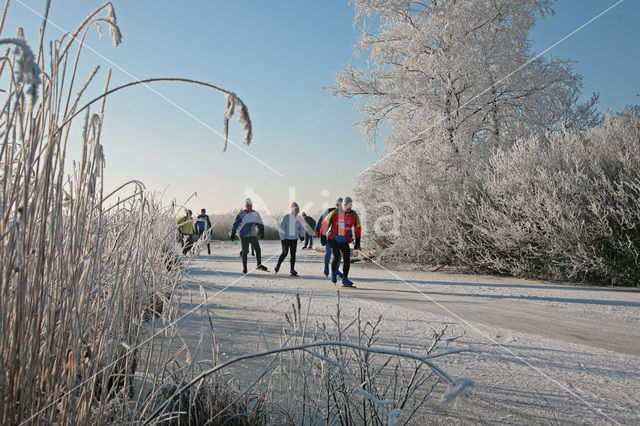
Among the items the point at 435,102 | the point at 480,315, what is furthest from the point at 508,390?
the point at 435,102

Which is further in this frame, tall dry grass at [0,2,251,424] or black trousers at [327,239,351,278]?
black trousers at [327,239,351,278]

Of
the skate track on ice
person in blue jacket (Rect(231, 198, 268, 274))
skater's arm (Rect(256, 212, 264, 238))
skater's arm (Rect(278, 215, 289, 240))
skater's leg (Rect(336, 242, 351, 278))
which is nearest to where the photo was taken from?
the skate track on ice

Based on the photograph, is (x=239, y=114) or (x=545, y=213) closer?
(x=239, y=114)

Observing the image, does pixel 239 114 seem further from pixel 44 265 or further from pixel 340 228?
pixel 340 228

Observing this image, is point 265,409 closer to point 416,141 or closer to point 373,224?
point 373,224

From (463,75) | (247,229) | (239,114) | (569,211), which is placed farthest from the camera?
(463,75)

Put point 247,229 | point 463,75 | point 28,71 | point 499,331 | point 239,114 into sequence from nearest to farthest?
point 28,71, point 239,114, point 499,331, point 247,229, point 463,75

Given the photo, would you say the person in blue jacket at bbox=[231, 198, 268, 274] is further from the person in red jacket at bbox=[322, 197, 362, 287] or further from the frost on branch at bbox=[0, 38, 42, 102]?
the frost on branch at bbox=[0, 38, 42, 102]

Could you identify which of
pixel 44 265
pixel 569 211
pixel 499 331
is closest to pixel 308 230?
pixel 569 211

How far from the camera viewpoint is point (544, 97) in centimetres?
1530

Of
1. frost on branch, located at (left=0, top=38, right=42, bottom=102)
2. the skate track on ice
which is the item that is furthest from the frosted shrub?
frost on branch, located at (left=0, top=38, right=42, bottom=102)

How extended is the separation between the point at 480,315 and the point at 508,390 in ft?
8.86

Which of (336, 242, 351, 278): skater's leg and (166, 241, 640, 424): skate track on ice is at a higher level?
(336, 242, 351, 278): skater's leg

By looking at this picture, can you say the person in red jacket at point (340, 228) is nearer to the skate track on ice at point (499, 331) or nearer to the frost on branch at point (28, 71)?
the skate track on ice at point (499, 331)
